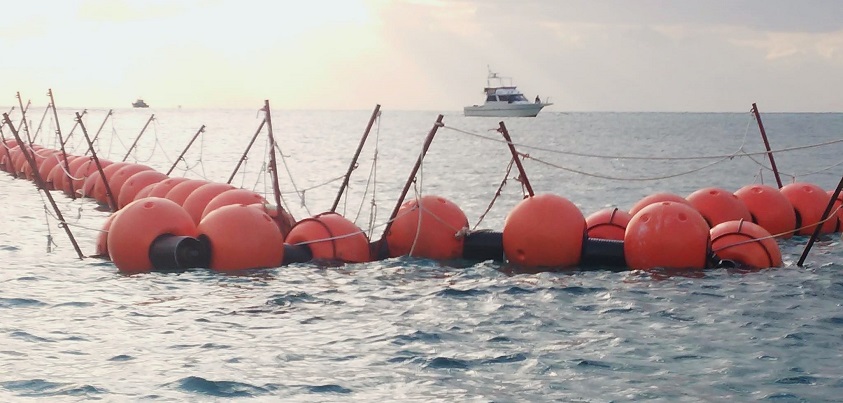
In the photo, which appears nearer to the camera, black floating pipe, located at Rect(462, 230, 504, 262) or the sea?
the sea

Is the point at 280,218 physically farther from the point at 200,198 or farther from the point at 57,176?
the point at 57,176

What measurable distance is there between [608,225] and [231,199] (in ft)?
23.3

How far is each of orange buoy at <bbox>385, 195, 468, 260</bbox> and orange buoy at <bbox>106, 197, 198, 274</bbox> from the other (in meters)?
3.64

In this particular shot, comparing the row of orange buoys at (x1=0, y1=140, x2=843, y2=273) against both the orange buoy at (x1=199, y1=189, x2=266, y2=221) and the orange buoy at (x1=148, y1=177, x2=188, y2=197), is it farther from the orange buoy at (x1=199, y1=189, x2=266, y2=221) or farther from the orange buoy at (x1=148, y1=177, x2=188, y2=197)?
the orange buoy at (x1=148, y1=177, x2=188, y2=197)

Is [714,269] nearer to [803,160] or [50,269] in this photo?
[50,269]

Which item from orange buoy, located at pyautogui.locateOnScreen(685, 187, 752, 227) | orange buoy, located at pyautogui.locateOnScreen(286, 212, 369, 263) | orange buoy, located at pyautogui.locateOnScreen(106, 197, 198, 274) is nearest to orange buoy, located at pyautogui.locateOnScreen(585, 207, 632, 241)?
orange buoy, located at pyautogui.locateOnScreen(685, 187, 752, 227)

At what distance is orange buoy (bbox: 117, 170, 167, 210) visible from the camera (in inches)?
907

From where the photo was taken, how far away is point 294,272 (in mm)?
15250

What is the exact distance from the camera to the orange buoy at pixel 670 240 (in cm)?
1495

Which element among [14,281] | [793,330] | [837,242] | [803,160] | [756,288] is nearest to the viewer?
[793,330]

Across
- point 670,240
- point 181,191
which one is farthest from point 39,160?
point 670,240

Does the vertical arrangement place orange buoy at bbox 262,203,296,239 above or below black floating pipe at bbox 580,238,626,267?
above

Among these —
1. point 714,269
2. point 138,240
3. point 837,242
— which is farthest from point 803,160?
point 138,240

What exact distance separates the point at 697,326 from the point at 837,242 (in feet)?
30.3
